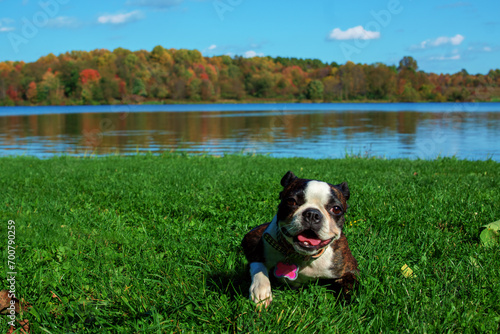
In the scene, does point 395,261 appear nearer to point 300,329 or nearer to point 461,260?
point 461,260

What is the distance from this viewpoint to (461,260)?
11.7 ft

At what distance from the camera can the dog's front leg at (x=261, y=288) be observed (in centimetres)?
276

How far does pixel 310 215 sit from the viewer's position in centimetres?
273

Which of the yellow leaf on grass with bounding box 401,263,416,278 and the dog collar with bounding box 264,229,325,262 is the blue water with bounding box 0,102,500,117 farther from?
the dog collar with bounding box 264,229,325,262

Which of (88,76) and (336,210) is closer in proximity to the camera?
(336,210)

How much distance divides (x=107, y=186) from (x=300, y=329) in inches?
226

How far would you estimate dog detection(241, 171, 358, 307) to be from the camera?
9.00 ft

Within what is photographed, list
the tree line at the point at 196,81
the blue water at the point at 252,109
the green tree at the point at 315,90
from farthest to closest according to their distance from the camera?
the green tree at the point at 315,90 < the tree line at the point at 196,81 < the blue water at the point at 252,109

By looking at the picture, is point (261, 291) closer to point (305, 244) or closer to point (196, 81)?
point (305, 244)

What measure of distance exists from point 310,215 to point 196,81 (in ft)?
389

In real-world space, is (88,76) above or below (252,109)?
above

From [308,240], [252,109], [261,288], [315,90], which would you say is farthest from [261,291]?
[315,90]

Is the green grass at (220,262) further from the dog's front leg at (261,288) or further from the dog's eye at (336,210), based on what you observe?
the dog's eye at (336,210)

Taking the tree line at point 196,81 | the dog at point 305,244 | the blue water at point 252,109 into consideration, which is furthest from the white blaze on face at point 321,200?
the tree line at point 196,81
